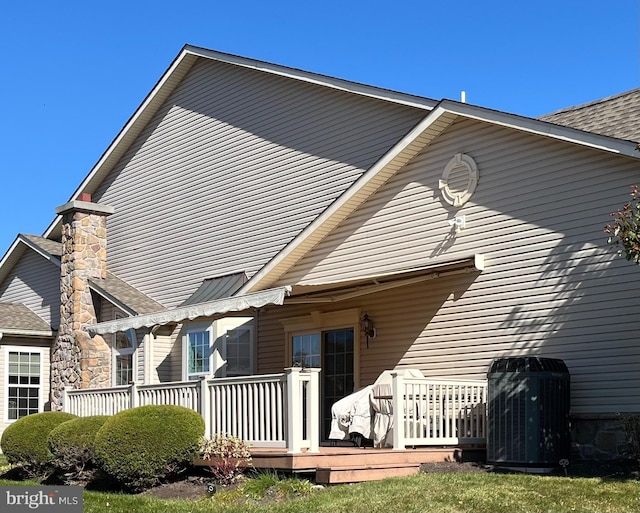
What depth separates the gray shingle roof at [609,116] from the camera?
13719mm

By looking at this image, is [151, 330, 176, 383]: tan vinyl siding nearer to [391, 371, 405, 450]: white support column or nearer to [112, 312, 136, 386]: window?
[112, 312, 136, 386]: window

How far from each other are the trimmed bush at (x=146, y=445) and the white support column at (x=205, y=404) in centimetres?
45

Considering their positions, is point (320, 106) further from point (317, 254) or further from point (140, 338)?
point (140, 338)

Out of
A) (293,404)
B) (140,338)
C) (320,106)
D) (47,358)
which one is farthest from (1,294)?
(293,404)

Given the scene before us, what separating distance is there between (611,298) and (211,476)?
6044 millimetres

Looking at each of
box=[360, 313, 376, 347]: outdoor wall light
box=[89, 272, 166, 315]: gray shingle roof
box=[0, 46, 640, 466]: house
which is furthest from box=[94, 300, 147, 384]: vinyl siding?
box=[360, 313, 376, 347]: outdoor wall light

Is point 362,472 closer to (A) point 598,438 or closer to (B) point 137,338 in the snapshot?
(A) point 598,438

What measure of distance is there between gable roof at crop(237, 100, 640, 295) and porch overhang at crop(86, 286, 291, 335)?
4.48 ft

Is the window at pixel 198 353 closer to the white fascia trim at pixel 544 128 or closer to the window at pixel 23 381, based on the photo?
the window at pixel 23 381

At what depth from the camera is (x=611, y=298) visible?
12.9 metres

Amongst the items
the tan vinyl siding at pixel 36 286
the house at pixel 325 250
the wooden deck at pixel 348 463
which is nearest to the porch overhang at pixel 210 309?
the house at pixel 325 250

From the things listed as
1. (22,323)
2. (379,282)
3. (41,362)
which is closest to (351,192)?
(379,282)

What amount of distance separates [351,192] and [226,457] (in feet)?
17.4

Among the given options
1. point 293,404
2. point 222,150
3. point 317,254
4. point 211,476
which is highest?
point 222,150
